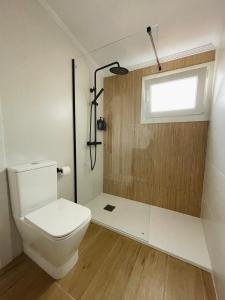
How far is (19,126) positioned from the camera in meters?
1.24

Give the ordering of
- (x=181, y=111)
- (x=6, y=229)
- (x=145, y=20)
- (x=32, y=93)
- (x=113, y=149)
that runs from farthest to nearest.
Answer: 1. (x=113, y=149)
2. (x=181, y=111)
3. (x=145, y=20)
4. (x=32, y=93)
5. (x=6, y=229)

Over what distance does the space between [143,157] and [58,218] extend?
1471 millimetres

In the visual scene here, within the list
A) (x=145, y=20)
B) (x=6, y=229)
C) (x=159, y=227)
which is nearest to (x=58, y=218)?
(x=6, y=229)

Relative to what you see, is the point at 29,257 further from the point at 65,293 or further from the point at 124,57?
the point at 124,57

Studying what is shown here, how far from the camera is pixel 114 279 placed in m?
1.12

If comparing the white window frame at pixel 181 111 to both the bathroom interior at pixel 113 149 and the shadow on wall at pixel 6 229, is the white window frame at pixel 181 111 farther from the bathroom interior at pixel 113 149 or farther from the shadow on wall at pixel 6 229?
the shadow on wall at pixel 6 229

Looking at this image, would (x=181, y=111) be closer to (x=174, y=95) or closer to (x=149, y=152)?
(x=174, y=95)

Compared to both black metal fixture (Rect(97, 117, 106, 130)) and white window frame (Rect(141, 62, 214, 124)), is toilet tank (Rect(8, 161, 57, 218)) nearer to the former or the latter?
black metal fixture (Rect(97, 117, 106, 130))

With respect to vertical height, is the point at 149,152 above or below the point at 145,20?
below

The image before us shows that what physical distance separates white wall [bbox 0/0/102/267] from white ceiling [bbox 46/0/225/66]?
0.22 m

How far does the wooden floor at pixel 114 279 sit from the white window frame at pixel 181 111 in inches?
62.2

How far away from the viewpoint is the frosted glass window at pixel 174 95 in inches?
69.6

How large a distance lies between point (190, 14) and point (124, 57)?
0.84 meters

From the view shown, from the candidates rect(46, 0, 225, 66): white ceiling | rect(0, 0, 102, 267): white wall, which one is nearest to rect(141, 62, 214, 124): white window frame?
rect(46, 0, 225, 66): white ceiling
